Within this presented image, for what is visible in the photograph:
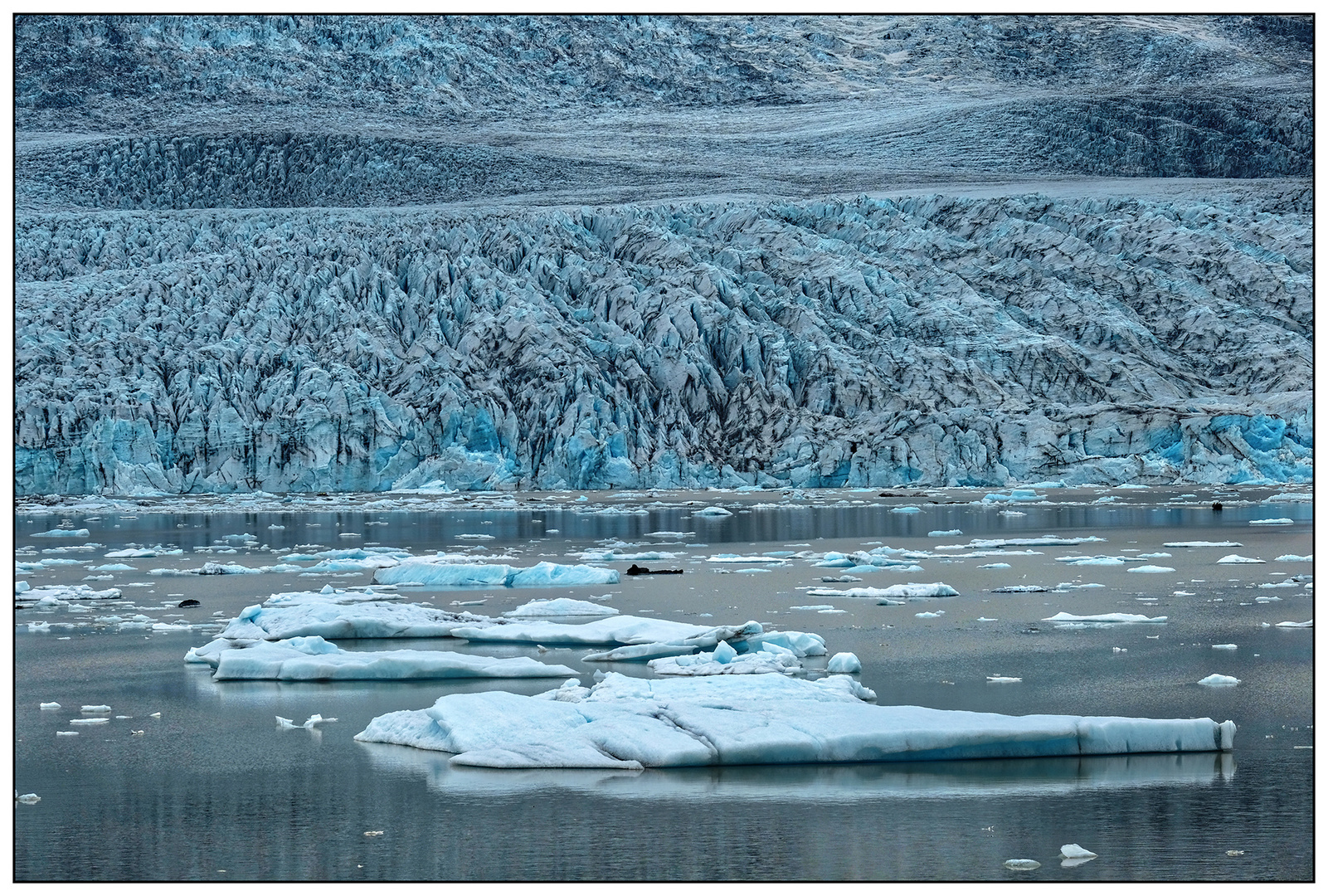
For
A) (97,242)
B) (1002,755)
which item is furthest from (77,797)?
(97,242)

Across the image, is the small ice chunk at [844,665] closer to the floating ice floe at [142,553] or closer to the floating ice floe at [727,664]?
the floating ice floe at [727,664]

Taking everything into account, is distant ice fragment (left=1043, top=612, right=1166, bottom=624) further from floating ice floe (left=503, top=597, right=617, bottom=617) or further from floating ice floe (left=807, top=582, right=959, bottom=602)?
floating ice floe (left=503, top=597, right=617, bottom=617)

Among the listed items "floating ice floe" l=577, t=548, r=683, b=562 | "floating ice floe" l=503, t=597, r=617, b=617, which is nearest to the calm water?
"floating ice floe" l=503, t=597, r=617, b=617

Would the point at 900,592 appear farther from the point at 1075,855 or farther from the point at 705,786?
the point at 1075,855

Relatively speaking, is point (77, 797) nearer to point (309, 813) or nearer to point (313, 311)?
point (309, 813)

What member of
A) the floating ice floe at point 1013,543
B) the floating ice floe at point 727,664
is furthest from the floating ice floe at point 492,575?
the floating ice floe at point 1013,543

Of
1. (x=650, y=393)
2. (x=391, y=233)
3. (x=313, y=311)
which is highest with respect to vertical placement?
(x=391, y=233)
